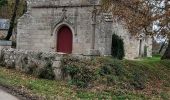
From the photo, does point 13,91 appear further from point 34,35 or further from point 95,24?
point 34,35

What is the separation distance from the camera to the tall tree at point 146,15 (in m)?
20.8

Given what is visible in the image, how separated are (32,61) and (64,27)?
11658 millimetres

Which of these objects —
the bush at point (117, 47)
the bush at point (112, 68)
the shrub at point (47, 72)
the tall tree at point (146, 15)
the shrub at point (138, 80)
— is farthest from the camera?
the bush at point (117, 47)

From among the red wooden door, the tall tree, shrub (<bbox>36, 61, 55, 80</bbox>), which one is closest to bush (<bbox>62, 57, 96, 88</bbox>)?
shrub (<bbox>36, 61, 55, 80</bbox>)

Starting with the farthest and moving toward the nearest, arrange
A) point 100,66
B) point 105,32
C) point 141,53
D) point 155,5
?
point 141,53
point 105,32
point 155,5
point 100,66

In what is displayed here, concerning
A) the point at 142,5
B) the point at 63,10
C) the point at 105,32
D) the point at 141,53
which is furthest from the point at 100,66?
the point at 141,53

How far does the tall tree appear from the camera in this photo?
20.8 meters

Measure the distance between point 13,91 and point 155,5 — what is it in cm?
986

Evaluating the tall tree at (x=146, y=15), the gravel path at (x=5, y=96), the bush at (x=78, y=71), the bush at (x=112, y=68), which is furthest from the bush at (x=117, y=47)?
the gravel path at (x=5, y=96)

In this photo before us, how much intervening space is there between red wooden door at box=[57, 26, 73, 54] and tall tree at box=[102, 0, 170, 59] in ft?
29.0

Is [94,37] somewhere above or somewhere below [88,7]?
below

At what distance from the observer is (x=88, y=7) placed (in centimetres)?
2945

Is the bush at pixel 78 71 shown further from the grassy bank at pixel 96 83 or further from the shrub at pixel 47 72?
the shrub at pixel 47 72

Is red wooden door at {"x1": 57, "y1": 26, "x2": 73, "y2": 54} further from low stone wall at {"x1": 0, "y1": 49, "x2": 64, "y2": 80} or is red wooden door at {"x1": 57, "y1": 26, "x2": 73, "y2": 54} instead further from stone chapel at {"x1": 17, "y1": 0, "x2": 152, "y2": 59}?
low stone wall at {"x1": 0, "y1": 49, "x2": 64, "y2": 80}
